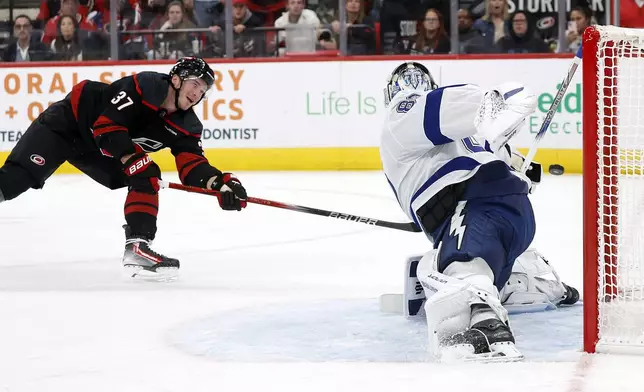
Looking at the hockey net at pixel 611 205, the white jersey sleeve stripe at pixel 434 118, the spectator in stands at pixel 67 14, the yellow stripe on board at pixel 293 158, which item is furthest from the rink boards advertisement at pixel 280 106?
the white jersey sleeve stripe at pixel 434 118

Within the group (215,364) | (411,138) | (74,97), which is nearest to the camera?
(215,364)

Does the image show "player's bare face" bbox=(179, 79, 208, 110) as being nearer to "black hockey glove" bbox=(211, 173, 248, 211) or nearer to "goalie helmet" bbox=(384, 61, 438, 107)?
"black hockey glove" bbox=(211, 173, 248, 211)

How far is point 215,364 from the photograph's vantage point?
88.4 inches

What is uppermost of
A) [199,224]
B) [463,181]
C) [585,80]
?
[585,80]

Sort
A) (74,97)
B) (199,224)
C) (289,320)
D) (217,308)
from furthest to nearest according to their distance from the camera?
(199,224) < (74,97) < (217,308) < (289,320)

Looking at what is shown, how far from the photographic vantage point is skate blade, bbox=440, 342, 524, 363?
2.18 metres

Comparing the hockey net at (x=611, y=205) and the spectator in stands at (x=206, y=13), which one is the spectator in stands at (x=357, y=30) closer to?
the spectator in stands at (x=206, y=13)

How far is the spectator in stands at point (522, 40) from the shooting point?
24.3 ft

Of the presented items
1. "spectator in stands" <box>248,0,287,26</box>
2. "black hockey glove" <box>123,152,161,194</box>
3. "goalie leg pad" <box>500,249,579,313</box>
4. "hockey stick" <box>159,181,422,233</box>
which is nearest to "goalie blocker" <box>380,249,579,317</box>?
"goalie leg pad" <box>500,249,579,313</box>

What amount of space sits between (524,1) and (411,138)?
5326 mm

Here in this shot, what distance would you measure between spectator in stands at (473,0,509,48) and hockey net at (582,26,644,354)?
4878 millimetres

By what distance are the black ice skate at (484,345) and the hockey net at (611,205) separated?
21 cm

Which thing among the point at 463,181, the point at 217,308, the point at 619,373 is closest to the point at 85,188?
the point at 217,308

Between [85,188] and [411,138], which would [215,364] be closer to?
[411,138]
